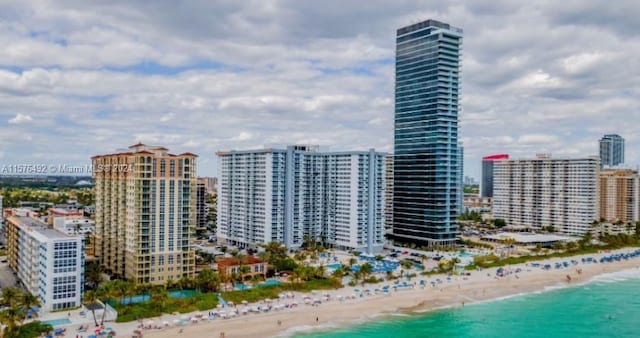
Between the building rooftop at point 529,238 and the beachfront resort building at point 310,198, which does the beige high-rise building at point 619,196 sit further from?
the beachfront resort building at point 310,198

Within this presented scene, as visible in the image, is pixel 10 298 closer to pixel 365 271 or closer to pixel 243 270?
pixel 243 270

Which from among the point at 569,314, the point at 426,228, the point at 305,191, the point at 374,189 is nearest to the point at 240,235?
the point at 305,191

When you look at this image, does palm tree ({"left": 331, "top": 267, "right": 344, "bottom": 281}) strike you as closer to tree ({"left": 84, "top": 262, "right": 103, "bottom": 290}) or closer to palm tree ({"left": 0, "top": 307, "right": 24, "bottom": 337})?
tree ({"left": 84, "top": 262, "right": 103, "bottom": 290})

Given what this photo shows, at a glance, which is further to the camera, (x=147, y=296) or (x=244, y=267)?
(x=244, y=267)

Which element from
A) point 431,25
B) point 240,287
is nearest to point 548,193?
point 431,25

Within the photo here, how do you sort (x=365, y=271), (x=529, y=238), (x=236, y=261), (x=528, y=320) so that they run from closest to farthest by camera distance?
(x=528, y=320) → (x=365, y=271) → (x=236, y=261) → (x=529, y=238)

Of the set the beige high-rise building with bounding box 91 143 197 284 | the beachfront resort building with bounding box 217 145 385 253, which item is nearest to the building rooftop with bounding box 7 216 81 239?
the beige high-rise building with bounding box 91 143 197 284
